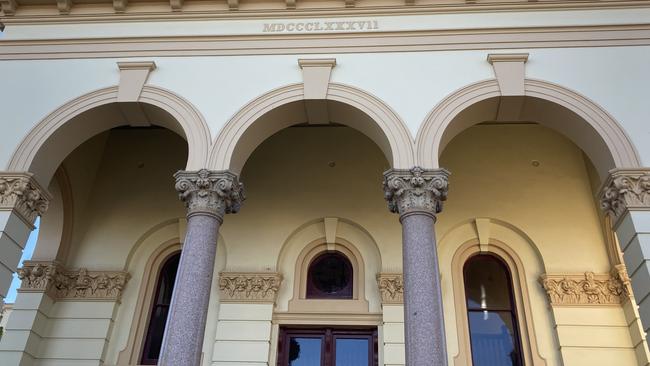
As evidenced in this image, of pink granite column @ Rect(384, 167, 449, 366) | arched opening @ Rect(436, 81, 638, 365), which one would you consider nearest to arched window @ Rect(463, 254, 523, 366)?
arched opening @ Rect(436, 81, 638, 365)

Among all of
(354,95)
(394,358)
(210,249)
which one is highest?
(354,95)

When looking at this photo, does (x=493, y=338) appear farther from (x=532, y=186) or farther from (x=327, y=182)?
(x=327, y=182)

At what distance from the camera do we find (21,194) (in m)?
8.91

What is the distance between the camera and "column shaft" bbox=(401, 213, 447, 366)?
7.05 m

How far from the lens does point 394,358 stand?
10297mm

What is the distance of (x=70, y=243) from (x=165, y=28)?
5.29 m

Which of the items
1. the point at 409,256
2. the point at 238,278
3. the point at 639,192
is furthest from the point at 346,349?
the point at 639,192

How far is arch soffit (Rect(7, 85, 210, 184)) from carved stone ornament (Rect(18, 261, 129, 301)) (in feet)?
9.41

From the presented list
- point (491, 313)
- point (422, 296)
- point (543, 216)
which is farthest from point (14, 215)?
point (543, 216)

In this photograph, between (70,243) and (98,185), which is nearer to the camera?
(70,243)

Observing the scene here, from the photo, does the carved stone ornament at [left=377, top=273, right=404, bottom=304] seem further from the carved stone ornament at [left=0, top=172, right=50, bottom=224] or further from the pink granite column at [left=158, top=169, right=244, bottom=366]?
the carved stone ornament at [left=0, top=172, right=50, bottom=224]

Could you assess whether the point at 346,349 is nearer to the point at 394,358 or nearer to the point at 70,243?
the point at 394,358

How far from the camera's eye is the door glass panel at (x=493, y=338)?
10.8 metres

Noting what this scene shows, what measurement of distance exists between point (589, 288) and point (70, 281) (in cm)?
1074
